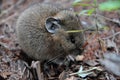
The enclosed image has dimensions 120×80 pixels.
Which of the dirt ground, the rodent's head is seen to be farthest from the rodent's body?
the dirt ground

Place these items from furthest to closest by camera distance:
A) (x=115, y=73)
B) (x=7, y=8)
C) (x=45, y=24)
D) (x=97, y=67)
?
(x=7, y=8)
(x=45, y=24)
(x=97, y=67)
(x=115, y=73)

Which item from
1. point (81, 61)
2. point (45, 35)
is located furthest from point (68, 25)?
point (81, 61)

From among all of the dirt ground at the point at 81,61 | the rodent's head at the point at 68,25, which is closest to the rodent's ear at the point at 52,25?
the rodent's head at the point at 68,25

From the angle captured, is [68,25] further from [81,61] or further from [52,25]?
[81,61]

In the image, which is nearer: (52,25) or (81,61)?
(81,61)

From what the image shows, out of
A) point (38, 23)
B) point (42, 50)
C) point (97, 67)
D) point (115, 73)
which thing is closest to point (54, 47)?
point (42, 50)

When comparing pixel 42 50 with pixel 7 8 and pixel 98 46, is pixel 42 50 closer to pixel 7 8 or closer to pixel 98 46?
pixel 98 46
